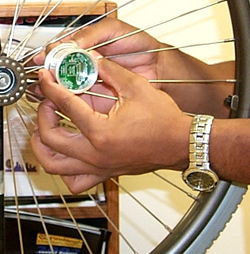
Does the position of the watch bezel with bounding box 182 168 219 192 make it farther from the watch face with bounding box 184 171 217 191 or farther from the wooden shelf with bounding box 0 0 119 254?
the wooden shelf with bounding box 0 0 119 254

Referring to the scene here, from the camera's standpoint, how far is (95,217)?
1.02 meters

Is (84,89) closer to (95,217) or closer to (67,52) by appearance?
(67,52)

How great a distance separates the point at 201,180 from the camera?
0.64 meters

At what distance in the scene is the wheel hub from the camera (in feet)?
2.00

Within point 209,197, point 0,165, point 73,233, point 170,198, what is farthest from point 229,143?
point 170,198

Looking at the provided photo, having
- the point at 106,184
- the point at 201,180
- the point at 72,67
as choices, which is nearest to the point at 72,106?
the point at 72,67

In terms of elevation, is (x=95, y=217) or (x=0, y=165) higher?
(x=0, y=165)

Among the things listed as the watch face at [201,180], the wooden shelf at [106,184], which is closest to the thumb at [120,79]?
the watch face at [201,180]

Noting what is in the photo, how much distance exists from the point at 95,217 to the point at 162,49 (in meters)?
0.39

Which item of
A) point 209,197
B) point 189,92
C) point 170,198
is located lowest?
point 170,198

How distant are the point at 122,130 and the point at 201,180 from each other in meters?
0.11

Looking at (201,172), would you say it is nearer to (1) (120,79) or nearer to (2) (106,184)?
(1) (120,79)

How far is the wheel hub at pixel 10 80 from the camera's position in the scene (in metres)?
0.61

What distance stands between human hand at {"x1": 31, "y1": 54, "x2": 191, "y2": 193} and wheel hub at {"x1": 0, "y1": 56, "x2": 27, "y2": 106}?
0.02 meters
